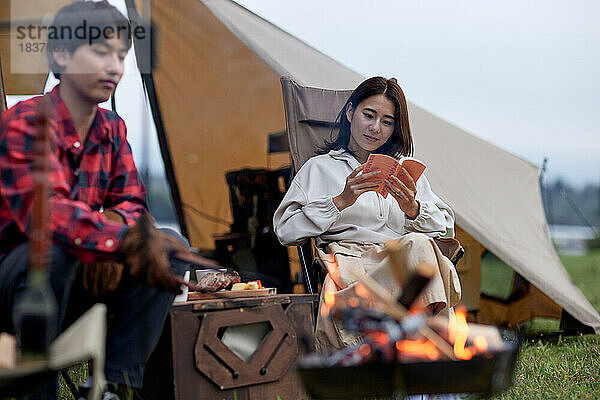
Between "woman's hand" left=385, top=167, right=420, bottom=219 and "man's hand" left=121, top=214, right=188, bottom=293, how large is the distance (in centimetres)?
85

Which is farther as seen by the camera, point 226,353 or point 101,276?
point 226,353

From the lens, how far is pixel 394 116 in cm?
209

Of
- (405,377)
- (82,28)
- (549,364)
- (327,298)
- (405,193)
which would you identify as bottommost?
(549,364)

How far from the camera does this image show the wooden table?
160 centimetres

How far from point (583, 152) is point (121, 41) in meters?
9.92

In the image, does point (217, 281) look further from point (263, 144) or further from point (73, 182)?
point (263, 144)

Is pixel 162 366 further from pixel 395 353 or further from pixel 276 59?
pixel 276 59

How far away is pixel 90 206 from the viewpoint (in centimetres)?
139

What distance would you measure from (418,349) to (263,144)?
2.80 meters

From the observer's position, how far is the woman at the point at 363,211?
1.74 meters

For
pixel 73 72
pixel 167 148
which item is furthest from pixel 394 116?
pixel 167 148

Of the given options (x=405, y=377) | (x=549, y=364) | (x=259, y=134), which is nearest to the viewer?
(x=405, y=377)

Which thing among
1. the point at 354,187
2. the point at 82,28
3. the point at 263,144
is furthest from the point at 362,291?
the point at 263,144

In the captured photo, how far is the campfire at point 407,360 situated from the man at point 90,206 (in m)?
0.34
